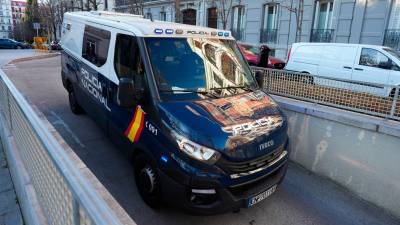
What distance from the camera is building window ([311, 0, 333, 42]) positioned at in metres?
15.7

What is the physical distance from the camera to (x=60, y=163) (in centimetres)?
183

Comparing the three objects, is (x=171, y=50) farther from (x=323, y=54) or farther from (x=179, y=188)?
(x=323, y=54)

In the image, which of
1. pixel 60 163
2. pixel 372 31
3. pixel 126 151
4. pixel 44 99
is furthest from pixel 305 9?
pixel 60 163

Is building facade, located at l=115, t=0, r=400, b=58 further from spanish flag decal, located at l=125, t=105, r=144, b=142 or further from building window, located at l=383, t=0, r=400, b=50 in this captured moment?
spanish flag decal, located at l=125, t=105, r=144, b=142

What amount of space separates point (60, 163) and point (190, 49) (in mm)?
2481

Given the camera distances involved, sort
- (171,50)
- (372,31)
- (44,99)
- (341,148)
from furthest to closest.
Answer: (372,31) < (44,99) < (341,148) < (171,50)

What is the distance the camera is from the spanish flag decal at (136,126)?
358 cm

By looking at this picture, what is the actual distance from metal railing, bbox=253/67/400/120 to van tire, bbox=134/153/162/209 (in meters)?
2.22

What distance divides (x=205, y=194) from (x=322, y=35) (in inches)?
604

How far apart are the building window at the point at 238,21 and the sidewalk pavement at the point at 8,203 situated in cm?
1783

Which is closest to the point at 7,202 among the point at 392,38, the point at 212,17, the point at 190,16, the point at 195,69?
the point at 195,69

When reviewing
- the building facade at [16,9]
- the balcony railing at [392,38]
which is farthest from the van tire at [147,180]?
the building facade at [16,9]

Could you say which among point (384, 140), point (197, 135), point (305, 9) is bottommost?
point (384, 140)

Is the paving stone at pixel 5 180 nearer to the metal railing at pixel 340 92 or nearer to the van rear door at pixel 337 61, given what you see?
the metal railing at pixel 340 92
